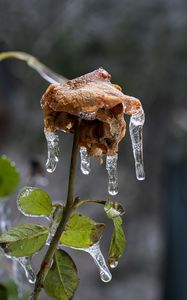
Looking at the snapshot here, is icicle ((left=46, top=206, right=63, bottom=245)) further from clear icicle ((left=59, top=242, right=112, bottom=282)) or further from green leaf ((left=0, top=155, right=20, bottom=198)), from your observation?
green leaf ((left=0, top=155, right=20, bottom=198))

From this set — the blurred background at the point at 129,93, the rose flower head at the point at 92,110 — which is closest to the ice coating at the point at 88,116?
the rose flower head at the point at 92,110

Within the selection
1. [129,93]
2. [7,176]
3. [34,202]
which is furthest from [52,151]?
[129,93]

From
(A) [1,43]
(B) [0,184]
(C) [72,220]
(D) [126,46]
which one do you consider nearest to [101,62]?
(D) [126,46]

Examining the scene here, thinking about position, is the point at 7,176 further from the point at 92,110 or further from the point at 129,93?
the point at 129,93

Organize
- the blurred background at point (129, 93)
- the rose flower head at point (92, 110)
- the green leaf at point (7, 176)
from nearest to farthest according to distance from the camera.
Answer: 1. the rose flower head at point (92, 110)
2. the green leaf at point (7, 176)
3. the blurred background at point (129, 93)

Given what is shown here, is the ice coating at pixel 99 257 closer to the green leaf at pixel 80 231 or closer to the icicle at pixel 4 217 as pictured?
the green leaf at pixel 80 231

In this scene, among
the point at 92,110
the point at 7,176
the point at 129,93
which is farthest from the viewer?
the point at 129,93

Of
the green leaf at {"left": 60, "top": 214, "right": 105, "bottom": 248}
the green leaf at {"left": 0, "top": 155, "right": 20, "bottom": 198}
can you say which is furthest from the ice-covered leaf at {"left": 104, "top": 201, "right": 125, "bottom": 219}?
the green leaf at {"left": 0, "top": 155, "right": 20, "bottom": 198}
